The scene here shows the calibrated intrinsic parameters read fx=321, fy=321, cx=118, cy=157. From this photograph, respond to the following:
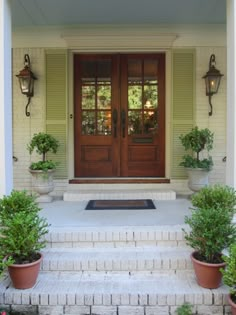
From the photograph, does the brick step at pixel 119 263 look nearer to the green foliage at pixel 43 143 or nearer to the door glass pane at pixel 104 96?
the green foliage at pixel 43 143

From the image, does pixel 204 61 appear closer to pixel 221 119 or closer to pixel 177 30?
pixel 177 30

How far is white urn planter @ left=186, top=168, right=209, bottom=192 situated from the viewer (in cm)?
414

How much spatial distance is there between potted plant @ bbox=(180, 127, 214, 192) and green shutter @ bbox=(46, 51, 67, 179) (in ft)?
5.53

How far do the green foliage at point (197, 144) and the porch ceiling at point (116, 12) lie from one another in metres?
1.46

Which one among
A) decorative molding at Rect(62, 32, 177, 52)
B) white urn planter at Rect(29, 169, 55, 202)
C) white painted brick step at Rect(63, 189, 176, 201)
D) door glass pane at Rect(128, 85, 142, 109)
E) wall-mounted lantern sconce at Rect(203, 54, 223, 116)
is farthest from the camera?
door glass pane at Rect(128, 85, 142, 109)

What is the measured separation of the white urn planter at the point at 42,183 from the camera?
13.5 ft

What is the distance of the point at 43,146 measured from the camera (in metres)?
4.23

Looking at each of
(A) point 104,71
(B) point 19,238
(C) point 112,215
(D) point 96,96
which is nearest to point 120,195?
(C) point 112,215

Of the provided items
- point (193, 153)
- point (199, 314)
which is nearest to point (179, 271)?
point (199, 314)

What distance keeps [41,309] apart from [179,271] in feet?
3.63

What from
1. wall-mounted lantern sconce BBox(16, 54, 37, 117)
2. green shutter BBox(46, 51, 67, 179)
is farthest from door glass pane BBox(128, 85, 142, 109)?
wall-mounted lantern sconce BBox(16, 54, 37, 117)

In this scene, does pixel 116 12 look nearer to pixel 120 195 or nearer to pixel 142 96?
pixel 142 96

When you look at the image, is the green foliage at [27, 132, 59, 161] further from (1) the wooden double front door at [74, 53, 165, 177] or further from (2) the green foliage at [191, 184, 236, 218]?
(2) the green foliage at [191, 184, 236, 218]

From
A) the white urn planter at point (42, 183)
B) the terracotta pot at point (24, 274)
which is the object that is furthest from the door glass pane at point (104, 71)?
the terracotta pot at point (24, 274)
